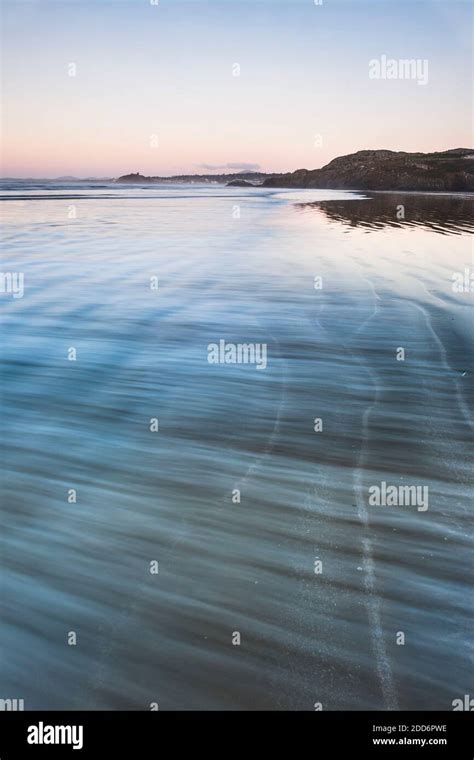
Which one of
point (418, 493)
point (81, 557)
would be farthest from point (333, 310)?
point (81, 557)

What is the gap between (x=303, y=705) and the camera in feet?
11.4

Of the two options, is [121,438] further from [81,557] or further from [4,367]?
[4,367]

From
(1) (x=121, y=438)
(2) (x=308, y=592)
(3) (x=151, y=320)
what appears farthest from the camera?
(3) (x=151, y=320)

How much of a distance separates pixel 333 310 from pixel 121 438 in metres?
6.80

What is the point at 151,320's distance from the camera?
1198cm
